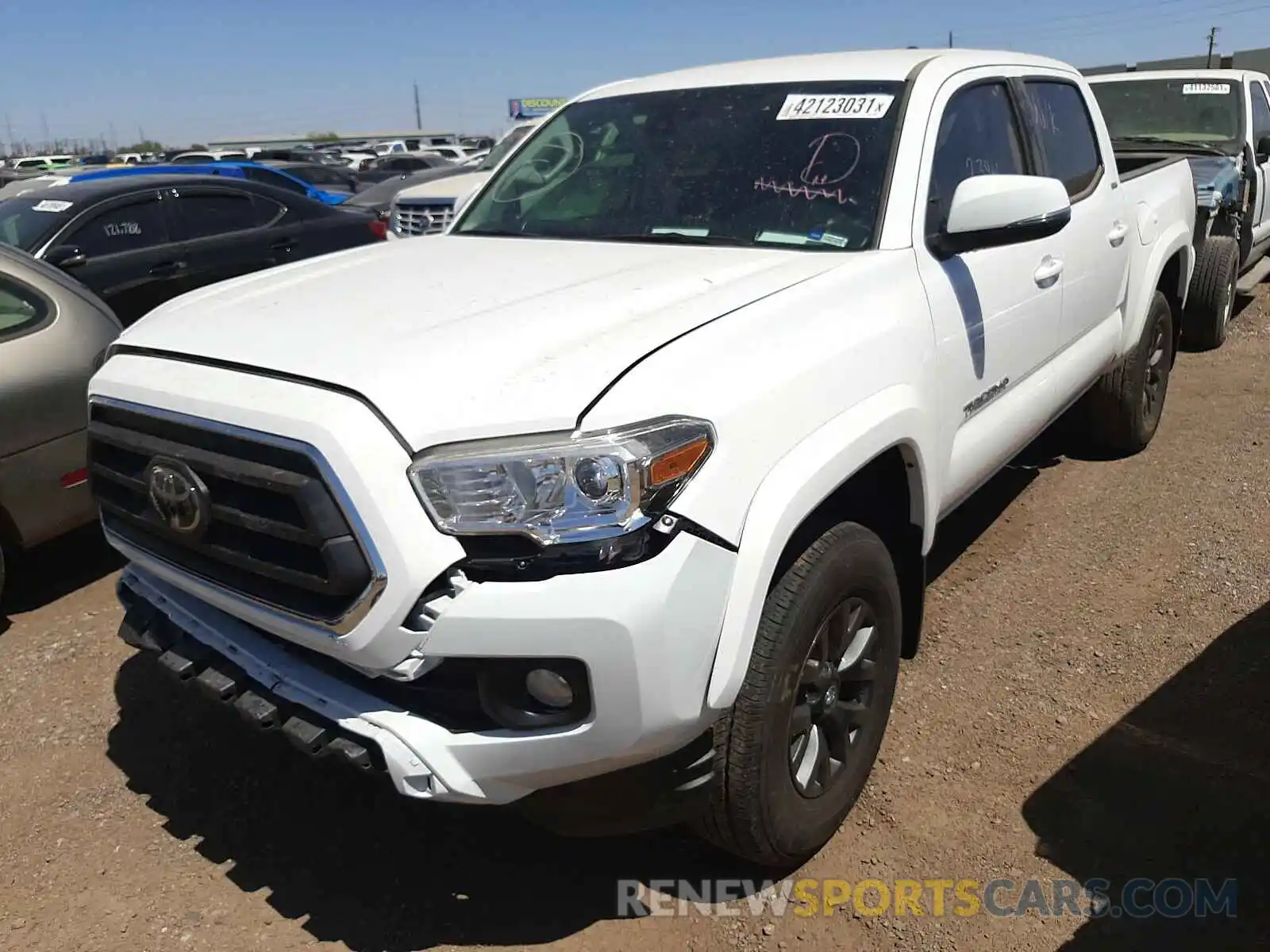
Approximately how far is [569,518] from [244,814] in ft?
5.34

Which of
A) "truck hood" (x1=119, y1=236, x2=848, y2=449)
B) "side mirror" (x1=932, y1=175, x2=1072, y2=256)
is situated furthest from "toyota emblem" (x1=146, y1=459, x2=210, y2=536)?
"side mirror" (x1=932, y1=175, x2=1072, y2=256)

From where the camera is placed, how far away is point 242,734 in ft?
10.5

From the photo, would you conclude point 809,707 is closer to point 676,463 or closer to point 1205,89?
point 676,463

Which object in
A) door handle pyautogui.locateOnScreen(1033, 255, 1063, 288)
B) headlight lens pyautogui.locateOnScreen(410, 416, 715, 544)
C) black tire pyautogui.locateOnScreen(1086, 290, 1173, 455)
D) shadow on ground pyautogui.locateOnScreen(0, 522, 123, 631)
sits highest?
door handle pyautogui.locateOnScreen(1033, 255, 1063, 288)

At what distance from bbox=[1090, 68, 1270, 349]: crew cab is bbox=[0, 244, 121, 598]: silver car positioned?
5.82 m

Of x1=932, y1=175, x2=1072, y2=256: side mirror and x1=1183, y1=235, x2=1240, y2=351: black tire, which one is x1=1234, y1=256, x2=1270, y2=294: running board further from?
x1=932, y1=175, x2=1072, y2=256: side mirror

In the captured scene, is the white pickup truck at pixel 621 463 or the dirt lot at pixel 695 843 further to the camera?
the dirt lot at pixel 695 843

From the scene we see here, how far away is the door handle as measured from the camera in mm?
3453

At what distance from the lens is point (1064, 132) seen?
410 cm

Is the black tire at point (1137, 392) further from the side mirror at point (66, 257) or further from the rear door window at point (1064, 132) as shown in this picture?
the side mirror at point (66, 257)

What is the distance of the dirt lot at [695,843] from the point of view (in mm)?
→ 2447

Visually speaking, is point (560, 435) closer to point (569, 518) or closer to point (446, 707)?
point (569, 518)

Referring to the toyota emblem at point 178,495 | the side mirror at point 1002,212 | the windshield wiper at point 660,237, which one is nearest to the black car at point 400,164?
the windshield wiper at point 660,237

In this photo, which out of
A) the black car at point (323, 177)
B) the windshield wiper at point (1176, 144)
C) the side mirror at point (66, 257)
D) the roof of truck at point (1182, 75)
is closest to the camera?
the side mirror at point (66, 257)
